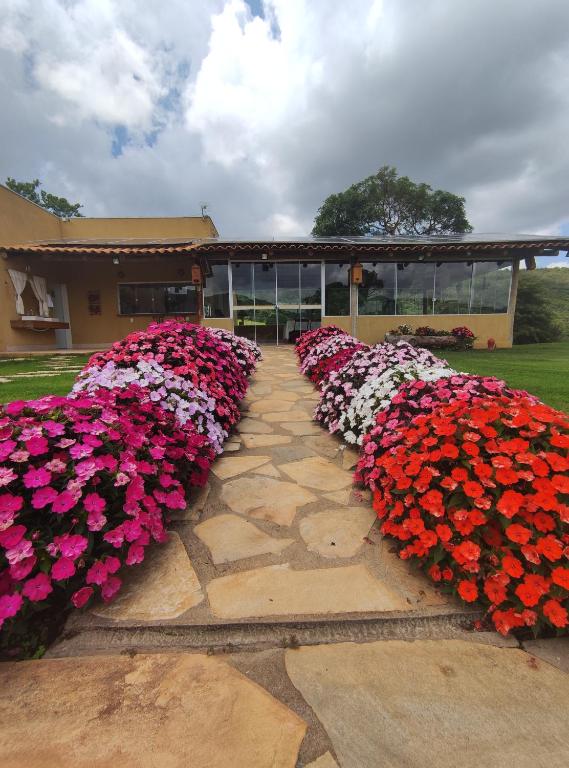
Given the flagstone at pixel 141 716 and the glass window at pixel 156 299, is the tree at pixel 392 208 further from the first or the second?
the flagstone at pixel 141 716

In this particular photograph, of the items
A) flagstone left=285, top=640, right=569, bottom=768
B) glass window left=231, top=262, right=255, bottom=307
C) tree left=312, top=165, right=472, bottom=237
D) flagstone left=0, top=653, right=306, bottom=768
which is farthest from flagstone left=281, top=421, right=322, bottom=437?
tree left=312, top=165, right=472, bottom=237

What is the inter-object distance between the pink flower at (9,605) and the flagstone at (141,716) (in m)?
0.19

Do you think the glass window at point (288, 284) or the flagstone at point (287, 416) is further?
the glass window at point (288, 284)

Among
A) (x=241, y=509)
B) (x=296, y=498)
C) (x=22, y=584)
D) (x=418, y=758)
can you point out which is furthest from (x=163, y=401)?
(x=418, y=758)

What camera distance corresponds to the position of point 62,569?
48.5 inches

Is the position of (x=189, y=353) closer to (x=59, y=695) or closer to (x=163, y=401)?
(x=163, y=401)

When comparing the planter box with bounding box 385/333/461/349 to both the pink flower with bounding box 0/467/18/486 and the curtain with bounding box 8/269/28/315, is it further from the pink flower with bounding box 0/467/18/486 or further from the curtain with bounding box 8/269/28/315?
the curtain with bounding box 8/269/28/315

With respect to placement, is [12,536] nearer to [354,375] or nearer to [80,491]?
[80,491]

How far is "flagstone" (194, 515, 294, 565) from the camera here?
1.74 meters

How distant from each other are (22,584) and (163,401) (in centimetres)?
139

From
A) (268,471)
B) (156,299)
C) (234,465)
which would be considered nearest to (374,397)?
(268,471)

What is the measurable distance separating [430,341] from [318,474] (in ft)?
28.7

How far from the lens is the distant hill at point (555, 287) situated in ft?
49.5

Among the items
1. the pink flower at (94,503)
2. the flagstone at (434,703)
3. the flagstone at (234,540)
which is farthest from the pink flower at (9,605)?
the flagstone at (434,703)
